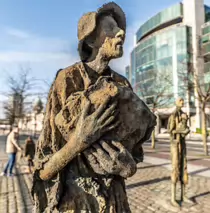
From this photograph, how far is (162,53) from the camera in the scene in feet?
182

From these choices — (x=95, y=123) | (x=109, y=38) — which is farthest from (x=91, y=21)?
(x=95, y=123)

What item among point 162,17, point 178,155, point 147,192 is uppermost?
point 162,17

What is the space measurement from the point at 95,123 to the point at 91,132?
0.06 meters

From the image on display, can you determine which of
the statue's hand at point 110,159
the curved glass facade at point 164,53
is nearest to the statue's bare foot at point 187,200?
the statue's hand at point 110,159

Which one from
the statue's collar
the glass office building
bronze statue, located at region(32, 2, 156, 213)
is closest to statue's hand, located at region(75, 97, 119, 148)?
bronze statue, located at region(32, 2, 156, 213)

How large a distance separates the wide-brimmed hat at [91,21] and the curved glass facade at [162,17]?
6136 centimetres

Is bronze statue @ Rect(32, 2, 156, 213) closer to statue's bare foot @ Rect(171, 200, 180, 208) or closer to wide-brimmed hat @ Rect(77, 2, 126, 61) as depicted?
wide-brimmed hat @ Rect(77, 2, 126, 61)

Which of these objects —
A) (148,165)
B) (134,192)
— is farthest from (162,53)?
(134,192)

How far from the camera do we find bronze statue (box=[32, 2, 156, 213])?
4.90 ft

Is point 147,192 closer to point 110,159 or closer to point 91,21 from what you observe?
point 110,159

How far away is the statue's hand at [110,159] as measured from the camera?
1.46 metres

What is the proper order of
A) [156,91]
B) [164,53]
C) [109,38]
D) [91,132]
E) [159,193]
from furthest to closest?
[164,53] → [156,91] → [159,193] → [109,38] → [91,132]

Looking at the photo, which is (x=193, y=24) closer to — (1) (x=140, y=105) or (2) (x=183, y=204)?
(2) (x=183, y=204)

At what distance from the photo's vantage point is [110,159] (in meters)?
1.46
